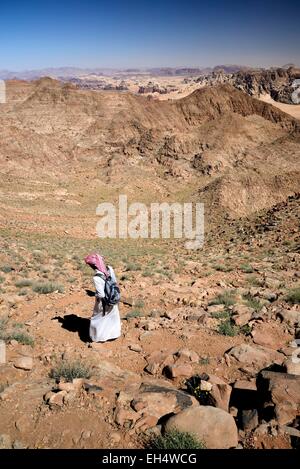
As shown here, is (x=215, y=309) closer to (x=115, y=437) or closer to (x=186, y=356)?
(x=186, y=356)

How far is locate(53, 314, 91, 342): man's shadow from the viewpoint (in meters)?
6.74

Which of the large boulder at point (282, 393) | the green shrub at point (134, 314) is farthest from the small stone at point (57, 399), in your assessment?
the green shrub at point (134, 314)

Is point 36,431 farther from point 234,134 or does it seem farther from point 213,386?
point 234,134

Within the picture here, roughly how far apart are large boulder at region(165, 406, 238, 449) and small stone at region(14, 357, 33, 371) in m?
2.41

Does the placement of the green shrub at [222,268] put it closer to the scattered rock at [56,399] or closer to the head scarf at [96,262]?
the head scarf at [96,262]

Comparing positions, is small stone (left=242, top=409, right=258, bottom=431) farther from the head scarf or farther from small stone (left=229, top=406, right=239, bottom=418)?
the head scarf

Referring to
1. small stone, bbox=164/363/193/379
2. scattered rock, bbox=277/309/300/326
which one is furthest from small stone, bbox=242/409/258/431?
scattered rock, bbox=277/309/300/326

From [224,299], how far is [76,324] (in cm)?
325

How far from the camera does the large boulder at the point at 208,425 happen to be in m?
3.66

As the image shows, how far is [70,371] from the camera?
4941 mm
